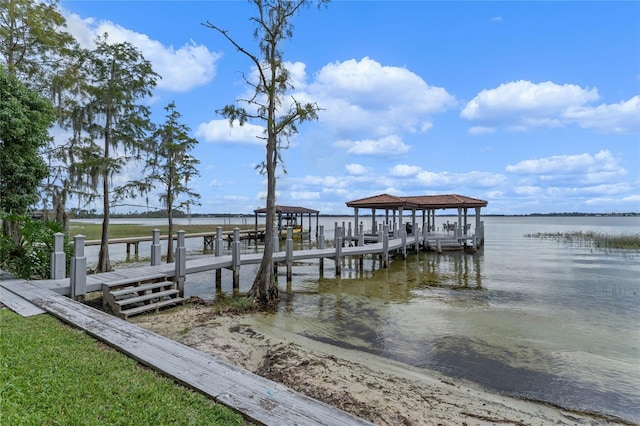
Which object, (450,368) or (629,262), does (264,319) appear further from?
(629,262)

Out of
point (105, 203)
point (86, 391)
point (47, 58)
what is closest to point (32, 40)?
point (47, 58)

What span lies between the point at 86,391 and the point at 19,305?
13.2ft

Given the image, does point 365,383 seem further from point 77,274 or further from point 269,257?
point 77,274

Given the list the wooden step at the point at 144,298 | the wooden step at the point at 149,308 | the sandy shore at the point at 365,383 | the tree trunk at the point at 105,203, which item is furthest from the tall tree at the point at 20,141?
the sandy shore at the point at 365,383

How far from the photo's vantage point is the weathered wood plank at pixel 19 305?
5.44 m

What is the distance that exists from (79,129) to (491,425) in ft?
46.2

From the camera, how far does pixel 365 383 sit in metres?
4.80

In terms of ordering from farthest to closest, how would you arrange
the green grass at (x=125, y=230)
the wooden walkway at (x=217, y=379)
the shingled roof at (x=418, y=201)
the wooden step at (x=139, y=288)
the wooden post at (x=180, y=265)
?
the green grass at (x=125, y=230)
the shingled roof at (x=418, y=201)
the wooden post at (x=180, y=265)
the wooden step at (x=139, y=288)
the wooden walkway at (x=217, y=379)

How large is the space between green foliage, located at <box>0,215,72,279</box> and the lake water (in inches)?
155

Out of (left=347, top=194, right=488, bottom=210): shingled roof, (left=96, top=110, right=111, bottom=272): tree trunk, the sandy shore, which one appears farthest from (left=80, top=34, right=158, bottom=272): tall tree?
(left=347, top=194, right=488, bottom=210): shingled roof

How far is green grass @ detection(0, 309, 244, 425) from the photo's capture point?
2711 millimetres

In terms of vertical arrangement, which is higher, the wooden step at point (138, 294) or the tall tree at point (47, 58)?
the tall tree at point (47, 58)

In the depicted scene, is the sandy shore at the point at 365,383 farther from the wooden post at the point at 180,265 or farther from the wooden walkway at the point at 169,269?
the wooden post at the point at 180,265

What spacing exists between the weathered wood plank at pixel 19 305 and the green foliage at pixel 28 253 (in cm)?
233
